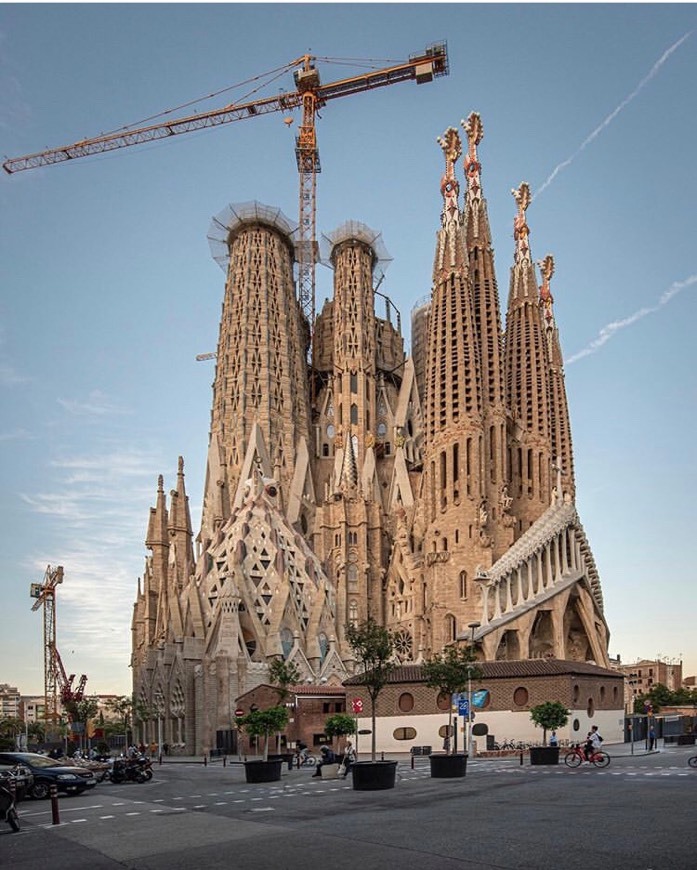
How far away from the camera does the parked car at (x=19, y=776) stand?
982 inches

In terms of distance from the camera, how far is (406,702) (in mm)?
47125

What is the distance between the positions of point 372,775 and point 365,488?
61.9m

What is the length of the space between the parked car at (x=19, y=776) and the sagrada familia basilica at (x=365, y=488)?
37576mm

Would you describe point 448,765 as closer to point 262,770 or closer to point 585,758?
point 262,770

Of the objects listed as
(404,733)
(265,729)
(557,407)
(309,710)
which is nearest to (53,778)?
(265,729)

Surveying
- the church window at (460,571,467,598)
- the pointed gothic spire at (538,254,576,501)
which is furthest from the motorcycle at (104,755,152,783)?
the pointed gothic spire at (538,254,576,501)

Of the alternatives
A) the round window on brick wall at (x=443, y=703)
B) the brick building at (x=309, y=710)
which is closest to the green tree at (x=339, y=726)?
the round window on brick wall at (x=443, y=703)

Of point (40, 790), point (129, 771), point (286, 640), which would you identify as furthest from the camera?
Result: point (286, 640)

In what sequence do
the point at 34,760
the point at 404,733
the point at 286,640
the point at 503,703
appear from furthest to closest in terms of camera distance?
the point at 286,640 < the point at 404,733 < the point at 503,703 < the point at 34,760

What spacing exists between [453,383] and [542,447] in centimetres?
1073

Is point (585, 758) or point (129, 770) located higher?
point (585, 758)

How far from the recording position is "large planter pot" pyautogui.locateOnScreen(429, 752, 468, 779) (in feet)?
86.0

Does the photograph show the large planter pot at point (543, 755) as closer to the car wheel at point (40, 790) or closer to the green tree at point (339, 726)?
the green tree at point (339, 726)

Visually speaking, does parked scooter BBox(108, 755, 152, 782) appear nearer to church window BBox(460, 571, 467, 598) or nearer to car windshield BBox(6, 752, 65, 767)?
car windshield BBox(6, 752, 65, 767)
